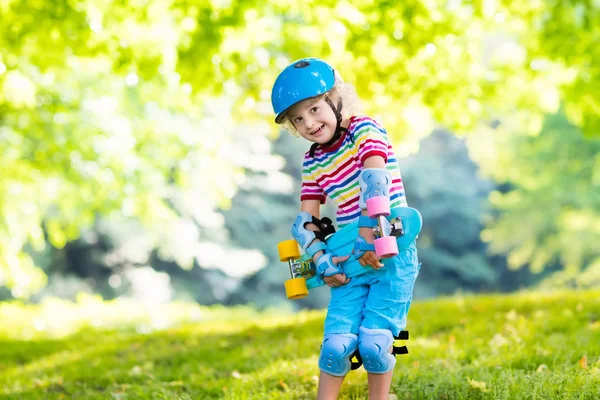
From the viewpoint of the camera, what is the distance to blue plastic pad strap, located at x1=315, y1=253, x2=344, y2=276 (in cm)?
308

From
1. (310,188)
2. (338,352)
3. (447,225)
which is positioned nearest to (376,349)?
(338,352)

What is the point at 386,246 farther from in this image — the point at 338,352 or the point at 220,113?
the point at 220,113

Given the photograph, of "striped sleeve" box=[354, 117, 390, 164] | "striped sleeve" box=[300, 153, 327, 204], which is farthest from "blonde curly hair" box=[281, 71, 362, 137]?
"striped sleeve" box=[300, 153, 327, 204]

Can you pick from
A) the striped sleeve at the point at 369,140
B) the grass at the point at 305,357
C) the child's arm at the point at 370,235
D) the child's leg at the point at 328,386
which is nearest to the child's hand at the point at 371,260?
the child's arm at the point at 370,235

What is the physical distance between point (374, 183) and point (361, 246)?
28 centimetres

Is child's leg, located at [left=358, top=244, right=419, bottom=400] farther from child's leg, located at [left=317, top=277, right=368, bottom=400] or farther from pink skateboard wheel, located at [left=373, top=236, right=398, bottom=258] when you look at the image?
pink skateboard wheel, located at [left=373, top=236, right=398, bottom=258]

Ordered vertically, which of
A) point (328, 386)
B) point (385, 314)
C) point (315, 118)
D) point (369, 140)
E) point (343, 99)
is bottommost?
point (328, 386)

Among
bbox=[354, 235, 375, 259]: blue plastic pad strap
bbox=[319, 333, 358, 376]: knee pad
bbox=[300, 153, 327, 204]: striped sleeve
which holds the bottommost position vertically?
bbox=[319, 333, 358, 376]: knee pad

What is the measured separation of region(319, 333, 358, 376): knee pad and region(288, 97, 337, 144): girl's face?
2.87ft

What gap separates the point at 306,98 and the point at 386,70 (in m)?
4.46

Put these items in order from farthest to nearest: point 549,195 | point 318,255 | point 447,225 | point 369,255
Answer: point 447,225
point 549,195
point 318,255
point 369,255

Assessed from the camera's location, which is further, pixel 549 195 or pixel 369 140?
pixel 549 195

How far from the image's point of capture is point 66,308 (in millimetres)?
12672

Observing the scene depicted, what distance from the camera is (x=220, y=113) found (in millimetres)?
A: 12055
